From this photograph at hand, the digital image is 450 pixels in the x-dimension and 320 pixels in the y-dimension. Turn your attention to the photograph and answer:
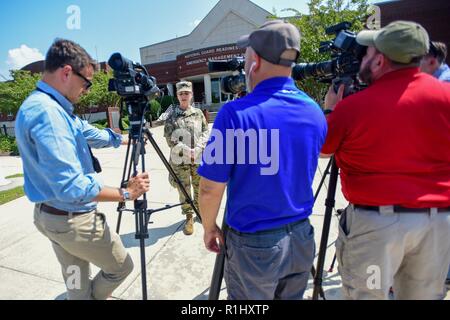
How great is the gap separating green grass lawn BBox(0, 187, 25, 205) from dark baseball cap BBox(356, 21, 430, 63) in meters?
5.90

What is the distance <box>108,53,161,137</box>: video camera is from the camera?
6.81ft

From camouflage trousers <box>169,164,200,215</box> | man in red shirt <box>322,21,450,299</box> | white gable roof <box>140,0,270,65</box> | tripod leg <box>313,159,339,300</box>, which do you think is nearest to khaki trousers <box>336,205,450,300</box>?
man in red shirt <box>322,21,450,299</box>

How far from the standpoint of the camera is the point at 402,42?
137cm

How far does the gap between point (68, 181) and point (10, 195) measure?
16.2 ft

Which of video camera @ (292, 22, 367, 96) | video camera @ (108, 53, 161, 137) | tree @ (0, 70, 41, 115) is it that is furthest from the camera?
tree @ (0, 70, 41, 115)

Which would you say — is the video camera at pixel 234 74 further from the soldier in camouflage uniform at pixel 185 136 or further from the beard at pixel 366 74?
the soldier in camouflage uniform at pixel 185 136

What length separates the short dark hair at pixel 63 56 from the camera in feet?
5.54

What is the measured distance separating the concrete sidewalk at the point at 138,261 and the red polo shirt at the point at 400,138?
129 centimetres

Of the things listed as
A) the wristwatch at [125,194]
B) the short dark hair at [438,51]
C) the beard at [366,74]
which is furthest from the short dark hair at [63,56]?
the short dark hair at [438,51]

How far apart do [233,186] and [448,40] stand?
69.5 ft

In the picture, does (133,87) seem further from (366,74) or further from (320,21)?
(320,21)

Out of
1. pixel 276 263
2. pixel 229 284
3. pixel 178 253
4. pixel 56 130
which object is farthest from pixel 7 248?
pixel 276 263

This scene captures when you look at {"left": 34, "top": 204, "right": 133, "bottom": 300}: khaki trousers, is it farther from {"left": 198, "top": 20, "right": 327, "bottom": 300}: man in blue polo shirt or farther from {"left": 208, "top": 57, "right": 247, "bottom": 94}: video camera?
{"left": 208, "top": 57, "right": 247, "bottom": 94}: video camera
